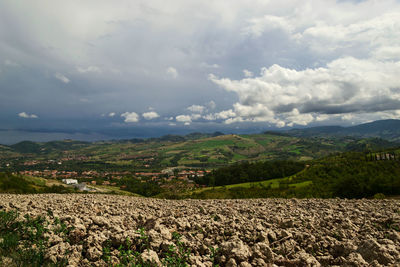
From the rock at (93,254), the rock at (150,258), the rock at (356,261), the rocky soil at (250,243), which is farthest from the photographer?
the rock at (93,254)

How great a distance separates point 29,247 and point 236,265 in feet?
23.1

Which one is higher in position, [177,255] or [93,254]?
[93,254]

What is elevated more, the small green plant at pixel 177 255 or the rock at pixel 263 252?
the small green plant at pixel 177 255

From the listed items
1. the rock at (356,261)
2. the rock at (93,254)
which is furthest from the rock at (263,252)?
the rock at (93,254)

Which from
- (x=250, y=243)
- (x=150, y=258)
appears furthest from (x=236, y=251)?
(x=150, y=258)

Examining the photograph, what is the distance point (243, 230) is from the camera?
8.45 metres

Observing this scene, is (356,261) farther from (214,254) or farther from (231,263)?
(214,254)

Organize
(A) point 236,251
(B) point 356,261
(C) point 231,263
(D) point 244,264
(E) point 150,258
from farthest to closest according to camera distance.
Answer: (A) point 236,251, (E) point 150,258, (C) point 231,263, (D) point 244,264, (B) point 356,261

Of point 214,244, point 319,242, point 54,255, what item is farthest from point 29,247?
point 319,242

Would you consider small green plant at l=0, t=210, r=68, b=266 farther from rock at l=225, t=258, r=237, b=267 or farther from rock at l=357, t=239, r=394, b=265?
rock at l=357, t=239, r=394, b=265

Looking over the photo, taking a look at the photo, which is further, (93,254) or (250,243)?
(250,243)

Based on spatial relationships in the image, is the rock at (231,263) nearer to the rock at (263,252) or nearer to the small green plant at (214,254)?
the small green plant at (214,254)

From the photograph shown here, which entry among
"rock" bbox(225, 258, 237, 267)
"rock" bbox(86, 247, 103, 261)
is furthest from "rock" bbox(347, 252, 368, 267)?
"rock" bbox(86, 247, 103, 261)

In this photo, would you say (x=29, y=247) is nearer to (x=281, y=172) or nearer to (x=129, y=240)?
(x=129, y=240)
